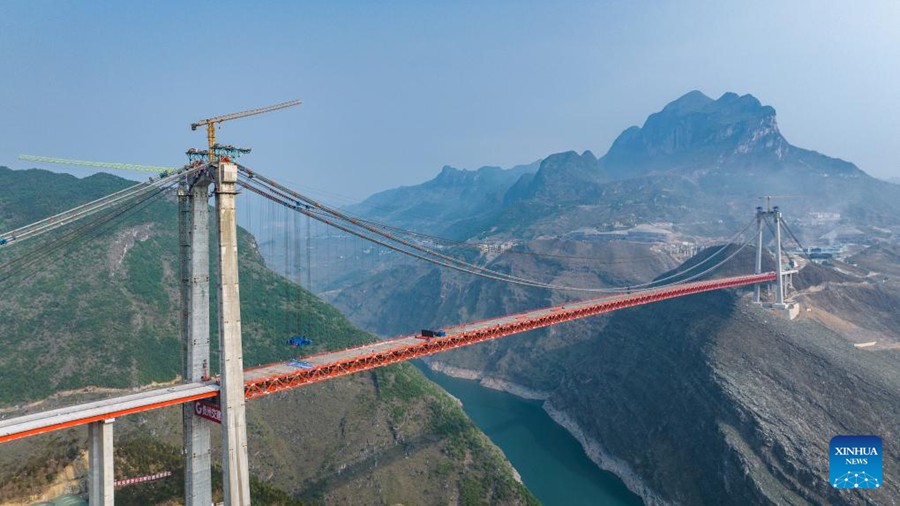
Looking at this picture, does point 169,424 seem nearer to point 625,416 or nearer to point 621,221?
point 625,416

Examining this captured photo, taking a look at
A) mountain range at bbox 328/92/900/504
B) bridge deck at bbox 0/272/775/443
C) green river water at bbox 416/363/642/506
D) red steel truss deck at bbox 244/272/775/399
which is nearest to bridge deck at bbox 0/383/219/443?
bridge deck at bbox 0/272/775/443

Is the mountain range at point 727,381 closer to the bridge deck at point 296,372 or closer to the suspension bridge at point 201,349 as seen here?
the bridge deck at point 296,372

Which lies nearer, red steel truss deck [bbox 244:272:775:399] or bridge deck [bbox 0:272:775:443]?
bridge deck [bbox 0:272:775:443]

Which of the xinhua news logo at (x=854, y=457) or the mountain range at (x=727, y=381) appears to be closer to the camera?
the xinhua news logo at (x=854, y=457)

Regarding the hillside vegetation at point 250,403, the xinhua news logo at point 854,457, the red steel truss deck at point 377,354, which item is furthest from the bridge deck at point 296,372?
the xinhua news logo at point 854,457

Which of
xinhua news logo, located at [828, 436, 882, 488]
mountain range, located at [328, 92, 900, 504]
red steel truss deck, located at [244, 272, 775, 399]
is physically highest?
xinhua news logo, located at [828, 436, 882, 488]

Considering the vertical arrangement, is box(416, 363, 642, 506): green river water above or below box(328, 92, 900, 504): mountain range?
below

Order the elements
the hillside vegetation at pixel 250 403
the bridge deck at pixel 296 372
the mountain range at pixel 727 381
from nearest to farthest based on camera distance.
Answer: the bridge deck at pixel 296 372 → the hillside vegetation at pixel 250 403 → the mountain range at pixel 727 381

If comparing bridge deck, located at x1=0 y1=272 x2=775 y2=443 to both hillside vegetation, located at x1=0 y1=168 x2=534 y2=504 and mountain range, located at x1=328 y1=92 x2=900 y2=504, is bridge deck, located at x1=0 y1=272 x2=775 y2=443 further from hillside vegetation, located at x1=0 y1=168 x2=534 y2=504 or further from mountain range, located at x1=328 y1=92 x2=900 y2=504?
mountain range, located at x1=328 y1=92 x2=900 y2=504
